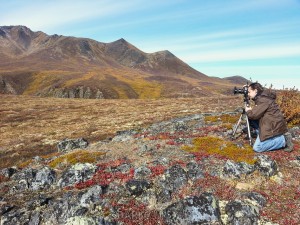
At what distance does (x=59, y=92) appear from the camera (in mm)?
185250

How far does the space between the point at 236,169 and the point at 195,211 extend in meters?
4.08

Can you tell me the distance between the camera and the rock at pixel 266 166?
15.8 meters

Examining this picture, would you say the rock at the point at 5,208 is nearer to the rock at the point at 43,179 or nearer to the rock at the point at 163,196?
the rock at the point at 43,179

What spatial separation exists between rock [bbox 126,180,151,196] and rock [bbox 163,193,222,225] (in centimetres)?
203

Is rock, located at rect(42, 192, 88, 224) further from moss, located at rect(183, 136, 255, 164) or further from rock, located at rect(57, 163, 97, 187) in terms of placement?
moss, located at rect(183, 136, 255, 164)

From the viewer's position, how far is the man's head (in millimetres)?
17300

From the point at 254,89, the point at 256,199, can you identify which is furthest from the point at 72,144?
the point at 256,199

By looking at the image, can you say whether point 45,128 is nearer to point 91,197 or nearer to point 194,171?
point 91,197

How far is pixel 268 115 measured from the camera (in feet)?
55.6

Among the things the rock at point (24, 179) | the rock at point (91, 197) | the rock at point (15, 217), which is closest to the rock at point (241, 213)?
the rock at point (91, 197)

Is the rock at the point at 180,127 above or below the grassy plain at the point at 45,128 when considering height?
above

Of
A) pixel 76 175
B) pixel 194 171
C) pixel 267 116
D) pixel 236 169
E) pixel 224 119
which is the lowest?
pixel 76 175

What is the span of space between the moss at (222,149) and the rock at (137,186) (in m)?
5.50

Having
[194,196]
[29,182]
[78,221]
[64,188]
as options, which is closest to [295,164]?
[194,196]
